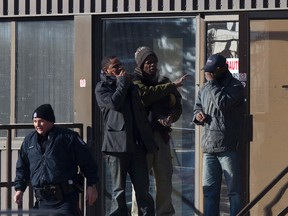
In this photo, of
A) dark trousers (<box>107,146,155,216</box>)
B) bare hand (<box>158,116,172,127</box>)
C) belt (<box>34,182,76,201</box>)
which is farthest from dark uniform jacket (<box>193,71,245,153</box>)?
belt (<box>34,182,76,201</box>)

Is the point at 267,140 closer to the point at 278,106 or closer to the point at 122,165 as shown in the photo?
the point at 278,106

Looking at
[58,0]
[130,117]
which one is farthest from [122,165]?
[58,0]

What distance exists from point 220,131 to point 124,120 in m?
1.02

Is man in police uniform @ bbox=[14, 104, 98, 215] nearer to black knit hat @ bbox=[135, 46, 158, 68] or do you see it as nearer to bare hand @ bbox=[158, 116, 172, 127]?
bare hand @ bbox=[158, 116, 172, 127]

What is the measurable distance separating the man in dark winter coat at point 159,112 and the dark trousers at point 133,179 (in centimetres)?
36

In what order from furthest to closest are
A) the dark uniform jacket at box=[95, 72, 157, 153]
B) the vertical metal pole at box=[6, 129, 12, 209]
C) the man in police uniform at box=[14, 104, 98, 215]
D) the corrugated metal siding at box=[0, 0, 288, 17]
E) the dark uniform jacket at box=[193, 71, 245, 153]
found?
the corrugated metal siding at box=[0, 0, 288, 17] < the vertical metal pole at box=[6, 129, 12, 209] < the dark uniform jacket at box=[193, 71, 245, 153] < the dark uniform jacket at box=[95, 72, 157, 153] < the man in police uniform at box=[14, 104, 98, 215]

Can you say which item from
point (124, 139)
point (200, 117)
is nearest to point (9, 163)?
point (124, 139)

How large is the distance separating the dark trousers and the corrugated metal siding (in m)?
2.08

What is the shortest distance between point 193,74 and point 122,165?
194cm

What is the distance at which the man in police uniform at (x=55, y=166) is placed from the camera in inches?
330

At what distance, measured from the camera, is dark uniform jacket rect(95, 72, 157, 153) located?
29.9ft

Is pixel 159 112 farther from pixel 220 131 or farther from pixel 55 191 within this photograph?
pixel 55 191

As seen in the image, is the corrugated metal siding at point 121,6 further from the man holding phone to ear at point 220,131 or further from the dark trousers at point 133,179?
the dark trousers at point 133,179

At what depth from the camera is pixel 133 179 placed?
9227mm
